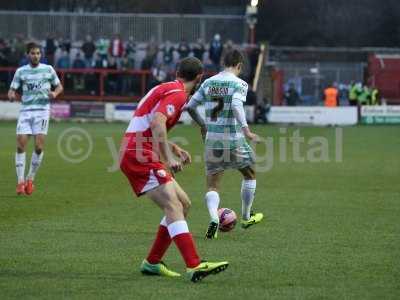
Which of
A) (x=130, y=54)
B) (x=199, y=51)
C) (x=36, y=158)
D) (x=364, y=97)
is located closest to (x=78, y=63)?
(x=130, y=54)

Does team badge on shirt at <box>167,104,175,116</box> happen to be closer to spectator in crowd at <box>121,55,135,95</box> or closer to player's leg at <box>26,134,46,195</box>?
player's leg at <box>26,134,46,195</box>

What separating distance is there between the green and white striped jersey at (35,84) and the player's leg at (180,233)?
25.3 ft

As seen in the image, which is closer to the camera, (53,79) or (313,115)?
(53,79)

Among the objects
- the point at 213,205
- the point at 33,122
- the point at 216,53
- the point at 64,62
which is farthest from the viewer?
the point at 64,62

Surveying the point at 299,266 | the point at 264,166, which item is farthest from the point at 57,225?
the point at 264,166

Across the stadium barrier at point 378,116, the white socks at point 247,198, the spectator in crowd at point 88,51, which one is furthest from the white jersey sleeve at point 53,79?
the stadium barrier at point 378,116

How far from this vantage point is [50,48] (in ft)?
139

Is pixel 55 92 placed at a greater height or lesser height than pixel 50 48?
lesser

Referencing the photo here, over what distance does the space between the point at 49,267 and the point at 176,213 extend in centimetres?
138

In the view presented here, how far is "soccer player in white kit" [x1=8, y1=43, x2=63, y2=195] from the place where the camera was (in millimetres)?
15750

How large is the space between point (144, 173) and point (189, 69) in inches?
37.3

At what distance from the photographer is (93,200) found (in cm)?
1488

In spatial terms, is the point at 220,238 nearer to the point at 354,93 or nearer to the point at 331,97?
the point at 331,97

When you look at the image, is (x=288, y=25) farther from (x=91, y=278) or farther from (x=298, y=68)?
(x=91, y=278)
